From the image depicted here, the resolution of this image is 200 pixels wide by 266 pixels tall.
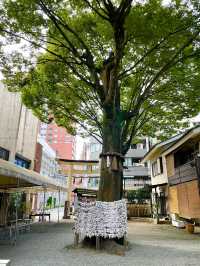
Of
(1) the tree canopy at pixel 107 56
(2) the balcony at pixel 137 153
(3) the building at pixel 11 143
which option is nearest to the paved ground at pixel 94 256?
(1) the tree canopy at pixel 107 56

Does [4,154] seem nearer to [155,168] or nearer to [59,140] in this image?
[155,168]

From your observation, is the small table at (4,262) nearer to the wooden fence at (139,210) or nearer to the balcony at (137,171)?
Answer: the wooden fence at (139,210)

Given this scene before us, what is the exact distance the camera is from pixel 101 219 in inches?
289

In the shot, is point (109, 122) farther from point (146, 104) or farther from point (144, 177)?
point (144, 177)

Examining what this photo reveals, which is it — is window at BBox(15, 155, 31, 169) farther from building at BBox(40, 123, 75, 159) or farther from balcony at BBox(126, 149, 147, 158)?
building at BBox(40, 123, 75, 159)

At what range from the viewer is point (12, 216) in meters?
16.3

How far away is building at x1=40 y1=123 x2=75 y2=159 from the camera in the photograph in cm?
7989

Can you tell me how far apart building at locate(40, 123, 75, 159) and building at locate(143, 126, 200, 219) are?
57862mm

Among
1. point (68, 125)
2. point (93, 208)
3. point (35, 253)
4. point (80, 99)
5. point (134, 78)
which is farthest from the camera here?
point (68, 125)

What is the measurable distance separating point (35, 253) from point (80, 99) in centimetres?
690

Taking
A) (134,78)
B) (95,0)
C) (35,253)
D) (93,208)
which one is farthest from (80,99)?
(35,253)

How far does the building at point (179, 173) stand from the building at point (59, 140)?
5786 cm

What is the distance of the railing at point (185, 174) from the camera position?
12435 mm

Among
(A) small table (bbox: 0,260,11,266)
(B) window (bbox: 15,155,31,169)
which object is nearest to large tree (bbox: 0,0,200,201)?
(A) small table (bbox: 0,260,11,266)
